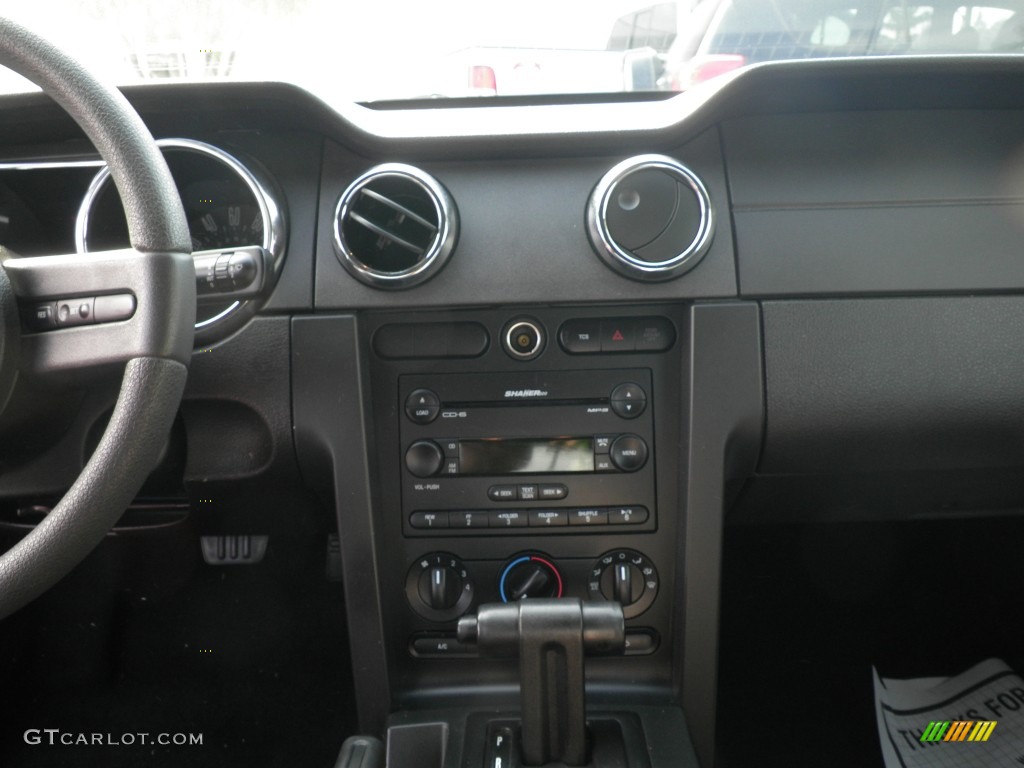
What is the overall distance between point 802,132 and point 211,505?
3.40ft

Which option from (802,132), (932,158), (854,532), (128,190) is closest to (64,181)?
(128,190)

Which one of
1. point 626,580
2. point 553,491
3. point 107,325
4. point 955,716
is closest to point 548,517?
point 553,491

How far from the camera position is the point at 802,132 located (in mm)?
1285

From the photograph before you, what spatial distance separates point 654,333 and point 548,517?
1.00ft

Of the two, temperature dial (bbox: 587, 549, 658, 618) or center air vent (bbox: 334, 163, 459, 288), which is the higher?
center air vent (bbox: 334, 163, 459, 288)

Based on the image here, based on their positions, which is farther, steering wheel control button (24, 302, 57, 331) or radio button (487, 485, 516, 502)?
radio button (487, 485, 516, 502)

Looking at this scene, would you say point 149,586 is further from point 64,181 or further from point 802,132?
point 802,132

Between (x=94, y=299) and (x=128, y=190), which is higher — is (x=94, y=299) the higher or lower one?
the lower one

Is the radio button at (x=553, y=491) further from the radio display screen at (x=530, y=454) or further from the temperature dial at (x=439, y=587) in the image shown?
the temperature dial at (x=439, y=587)

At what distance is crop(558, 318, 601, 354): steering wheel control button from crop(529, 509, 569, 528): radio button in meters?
0.23

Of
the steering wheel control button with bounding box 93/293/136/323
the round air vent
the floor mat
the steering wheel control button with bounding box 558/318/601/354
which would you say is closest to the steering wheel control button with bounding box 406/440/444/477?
the steering wheel control button with bounding box 558/318/601/354

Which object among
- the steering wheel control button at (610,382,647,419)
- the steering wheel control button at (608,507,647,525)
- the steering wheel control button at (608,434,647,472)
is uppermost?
the steering wheel control button at (610,382,647,419)

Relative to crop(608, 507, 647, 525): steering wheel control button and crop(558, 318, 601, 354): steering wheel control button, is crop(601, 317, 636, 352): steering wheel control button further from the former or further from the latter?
crop(608, 507, 647, 525): steering wheel control button

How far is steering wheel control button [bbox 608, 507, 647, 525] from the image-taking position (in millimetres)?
1313
